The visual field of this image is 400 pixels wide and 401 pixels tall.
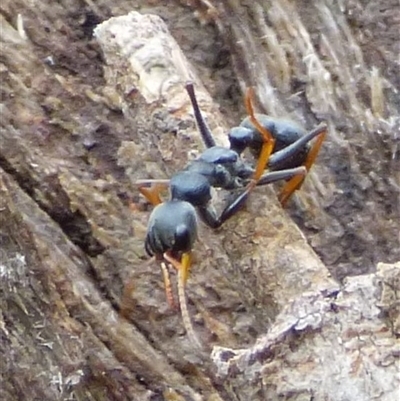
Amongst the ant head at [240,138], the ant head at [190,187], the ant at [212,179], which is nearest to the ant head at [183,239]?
the ant at [212,179]

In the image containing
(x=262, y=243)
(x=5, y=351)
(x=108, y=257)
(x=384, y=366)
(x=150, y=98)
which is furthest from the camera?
(x=108, y=257)

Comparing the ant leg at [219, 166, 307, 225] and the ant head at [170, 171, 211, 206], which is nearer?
the ant leg at [219, 166, 307, 225]

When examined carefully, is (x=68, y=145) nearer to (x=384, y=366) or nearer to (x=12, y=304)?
(x=12, y=304)

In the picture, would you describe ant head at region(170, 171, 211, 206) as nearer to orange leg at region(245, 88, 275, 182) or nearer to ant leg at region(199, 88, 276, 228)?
ant leg at region(199, 88, 276, 228)

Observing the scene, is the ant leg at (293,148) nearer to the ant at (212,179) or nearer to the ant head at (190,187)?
the ant at (212,179)

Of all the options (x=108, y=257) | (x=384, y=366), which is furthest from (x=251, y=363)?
(x=108, y=257)

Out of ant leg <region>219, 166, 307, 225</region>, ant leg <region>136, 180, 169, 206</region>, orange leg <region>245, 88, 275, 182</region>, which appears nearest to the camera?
ant leg <region>219, 166, 307, 225</region>

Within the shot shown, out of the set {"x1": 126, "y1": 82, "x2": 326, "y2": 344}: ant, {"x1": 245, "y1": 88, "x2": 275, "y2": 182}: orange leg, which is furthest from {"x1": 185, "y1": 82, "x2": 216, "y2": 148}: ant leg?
{"x1": 245, "y1": 88, "x2": 275, "y2": 182}: orange leg
